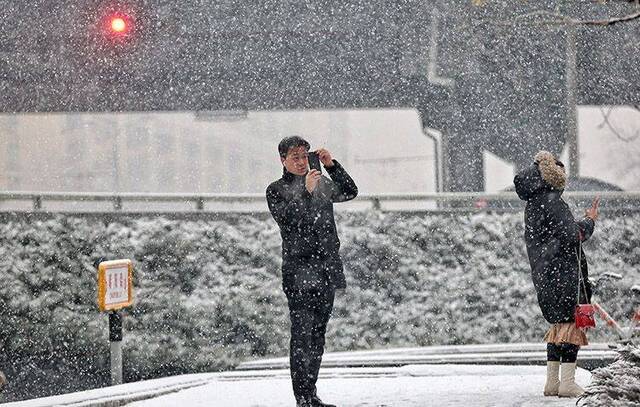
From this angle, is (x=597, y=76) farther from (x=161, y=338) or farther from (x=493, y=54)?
(x=161, y=338)

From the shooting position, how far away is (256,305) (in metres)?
16.6

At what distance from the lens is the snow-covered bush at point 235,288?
53.8 feet

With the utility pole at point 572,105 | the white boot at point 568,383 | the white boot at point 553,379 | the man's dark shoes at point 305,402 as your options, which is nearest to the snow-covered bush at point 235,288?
the utility pole at point 572,105

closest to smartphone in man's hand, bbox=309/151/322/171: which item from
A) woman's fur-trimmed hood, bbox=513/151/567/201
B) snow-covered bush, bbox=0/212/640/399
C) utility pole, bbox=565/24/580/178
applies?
woman's fur-trimmed hood, bbox=513/151/567/201

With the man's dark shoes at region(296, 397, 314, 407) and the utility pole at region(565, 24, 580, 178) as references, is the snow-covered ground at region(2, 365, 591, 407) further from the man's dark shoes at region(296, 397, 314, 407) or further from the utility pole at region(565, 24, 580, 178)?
the utility pole at region(565, 24, 580, 178)

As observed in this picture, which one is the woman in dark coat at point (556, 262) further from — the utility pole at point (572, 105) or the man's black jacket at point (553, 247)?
the utility pole at point (572, 105)

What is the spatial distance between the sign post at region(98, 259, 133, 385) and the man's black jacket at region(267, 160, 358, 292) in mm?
3752

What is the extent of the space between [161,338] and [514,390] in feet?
27.9

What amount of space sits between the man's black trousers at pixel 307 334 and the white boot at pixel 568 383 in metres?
1.71

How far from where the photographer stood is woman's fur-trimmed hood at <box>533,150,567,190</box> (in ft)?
27.1

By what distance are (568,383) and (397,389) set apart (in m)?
1.53

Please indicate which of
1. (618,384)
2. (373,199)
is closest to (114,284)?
(373,199)

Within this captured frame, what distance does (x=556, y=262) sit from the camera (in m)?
8.17

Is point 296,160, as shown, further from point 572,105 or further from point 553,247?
point 572,105
